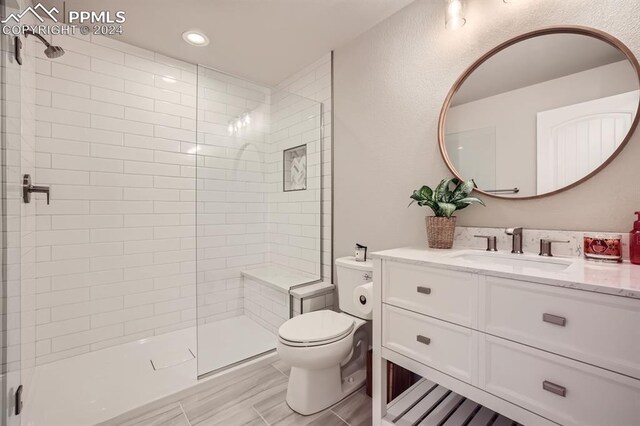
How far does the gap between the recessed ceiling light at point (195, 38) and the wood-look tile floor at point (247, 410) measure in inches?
99.3

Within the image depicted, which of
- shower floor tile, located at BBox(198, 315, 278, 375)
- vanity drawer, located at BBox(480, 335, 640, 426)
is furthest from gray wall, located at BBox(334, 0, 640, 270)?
shower floor tile, located at BBox(198, 315, 278, 375)

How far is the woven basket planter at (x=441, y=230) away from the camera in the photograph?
4.92ft

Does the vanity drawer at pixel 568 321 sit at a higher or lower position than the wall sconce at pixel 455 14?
lower

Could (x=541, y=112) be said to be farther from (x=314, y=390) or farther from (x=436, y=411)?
(x=314, y=390)

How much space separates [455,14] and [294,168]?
5.27ft

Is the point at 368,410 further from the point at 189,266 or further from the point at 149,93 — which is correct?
the point at 149,93

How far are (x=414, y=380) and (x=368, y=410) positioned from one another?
13.5 inches

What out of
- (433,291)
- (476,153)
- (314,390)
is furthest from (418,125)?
(314,390)

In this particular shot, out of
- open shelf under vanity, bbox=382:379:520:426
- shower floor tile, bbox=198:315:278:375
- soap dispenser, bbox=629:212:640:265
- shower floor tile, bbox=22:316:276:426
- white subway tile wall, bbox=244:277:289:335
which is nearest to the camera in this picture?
soap dispenser, bbox=629:212:640:265

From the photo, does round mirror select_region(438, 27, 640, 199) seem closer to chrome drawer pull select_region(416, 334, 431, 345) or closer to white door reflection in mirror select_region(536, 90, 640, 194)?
white door reflection in mirror select_region(536, 90, 640, 194)

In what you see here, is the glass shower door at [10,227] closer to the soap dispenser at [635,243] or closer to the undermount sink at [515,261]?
the undermount sink at [515,261]

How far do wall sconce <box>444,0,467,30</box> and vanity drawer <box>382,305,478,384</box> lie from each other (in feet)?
5.01

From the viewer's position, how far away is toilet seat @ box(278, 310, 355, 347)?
5.03 ft

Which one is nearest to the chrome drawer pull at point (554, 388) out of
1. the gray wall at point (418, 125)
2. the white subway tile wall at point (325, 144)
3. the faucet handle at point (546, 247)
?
the faucet handle at point (546, 247)
